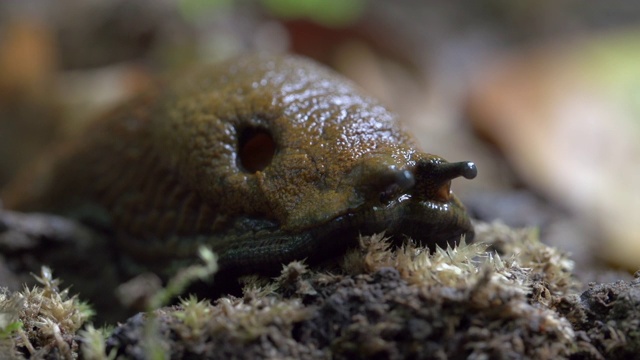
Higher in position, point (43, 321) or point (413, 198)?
point (413, 198)

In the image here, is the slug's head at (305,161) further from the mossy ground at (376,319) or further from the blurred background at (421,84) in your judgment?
the blurred background at (421,84)

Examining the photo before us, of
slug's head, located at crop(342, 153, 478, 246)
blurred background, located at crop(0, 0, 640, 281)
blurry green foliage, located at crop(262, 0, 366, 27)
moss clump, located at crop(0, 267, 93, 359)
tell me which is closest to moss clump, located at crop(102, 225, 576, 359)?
slug's head, located at crop(342, 153, 478, 246)

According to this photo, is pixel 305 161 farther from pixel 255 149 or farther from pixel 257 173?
pixel 255 149

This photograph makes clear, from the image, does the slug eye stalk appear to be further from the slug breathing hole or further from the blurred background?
the blurred background

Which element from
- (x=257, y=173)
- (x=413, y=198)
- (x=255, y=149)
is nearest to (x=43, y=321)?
(x=257, y=173)

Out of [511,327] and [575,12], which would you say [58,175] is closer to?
[511,327]

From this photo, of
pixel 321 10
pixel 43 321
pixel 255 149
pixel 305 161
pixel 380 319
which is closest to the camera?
pixel 380 319
